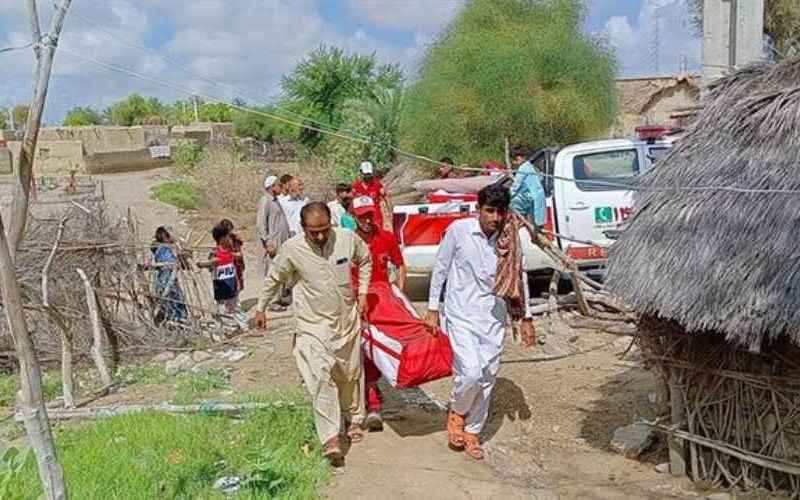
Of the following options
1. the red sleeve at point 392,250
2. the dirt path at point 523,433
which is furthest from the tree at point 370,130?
the red sleeve at point 392,250

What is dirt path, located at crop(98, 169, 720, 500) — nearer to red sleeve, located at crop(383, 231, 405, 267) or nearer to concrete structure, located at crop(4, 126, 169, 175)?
red sleeve, located at crop(383, 231, 405, 267)

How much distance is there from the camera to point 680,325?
5.66m

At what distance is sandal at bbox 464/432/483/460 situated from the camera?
6141mm

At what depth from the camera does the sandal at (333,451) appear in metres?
5.73

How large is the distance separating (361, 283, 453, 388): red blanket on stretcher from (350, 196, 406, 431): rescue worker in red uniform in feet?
0.42

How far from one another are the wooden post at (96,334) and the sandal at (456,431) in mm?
3821

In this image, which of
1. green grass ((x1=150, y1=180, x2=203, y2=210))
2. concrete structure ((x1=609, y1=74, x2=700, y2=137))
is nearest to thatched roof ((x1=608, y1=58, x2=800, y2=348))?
green grass ((x1=150, y1=180, x2=203, y2=210))

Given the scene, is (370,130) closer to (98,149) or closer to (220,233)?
(220,233)

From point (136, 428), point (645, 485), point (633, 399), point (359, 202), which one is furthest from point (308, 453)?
point (633, 399)

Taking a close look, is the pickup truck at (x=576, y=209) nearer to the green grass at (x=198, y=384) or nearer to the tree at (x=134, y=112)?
the green grass at (x=198, y=384)

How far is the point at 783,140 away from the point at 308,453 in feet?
12.1

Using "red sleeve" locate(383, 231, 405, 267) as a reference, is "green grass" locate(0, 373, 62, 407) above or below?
below

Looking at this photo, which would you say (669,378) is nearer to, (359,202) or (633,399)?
(633,399)

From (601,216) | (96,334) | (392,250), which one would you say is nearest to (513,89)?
(601,216)
